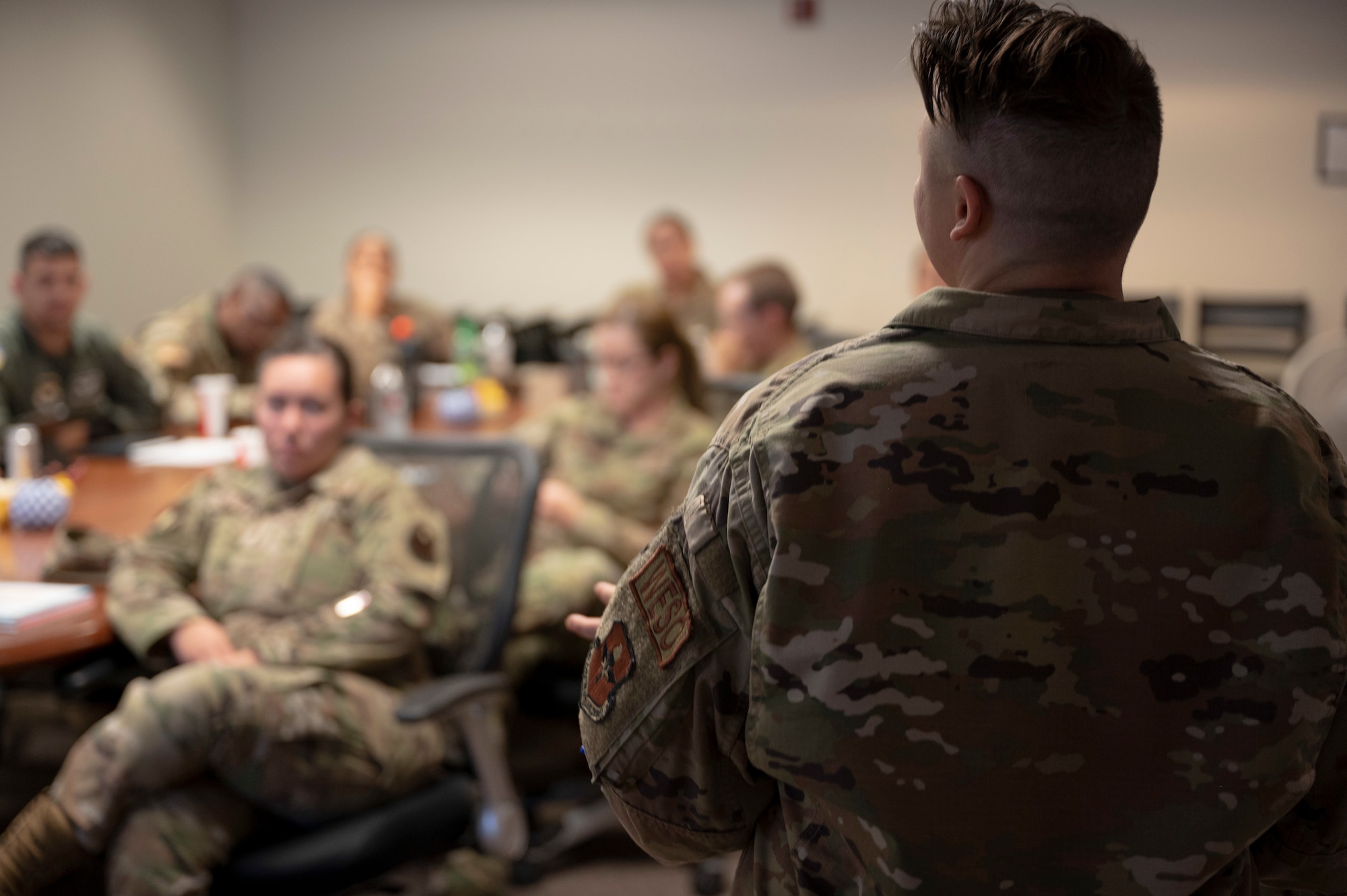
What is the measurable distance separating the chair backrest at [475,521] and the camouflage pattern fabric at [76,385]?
5.04ft

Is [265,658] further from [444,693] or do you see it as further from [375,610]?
[444,693]

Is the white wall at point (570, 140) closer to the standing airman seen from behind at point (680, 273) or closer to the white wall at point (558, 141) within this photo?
the white wall at point (558, 141)

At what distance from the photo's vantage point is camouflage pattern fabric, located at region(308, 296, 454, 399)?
4055 mm

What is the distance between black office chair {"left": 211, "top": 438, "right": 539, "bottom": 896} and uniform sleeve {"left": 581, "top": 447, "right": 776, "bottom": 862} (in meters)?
1.01

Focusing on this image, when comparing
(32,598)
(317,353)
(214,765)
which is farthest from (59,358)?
(214,765)

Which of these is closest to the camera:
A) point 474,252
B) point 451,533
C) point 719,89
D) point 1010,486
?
point 1010,486

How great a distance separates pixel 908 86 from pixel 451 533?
16.4 ft

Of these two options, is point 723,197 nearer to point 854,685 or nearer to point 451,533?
point 451,533

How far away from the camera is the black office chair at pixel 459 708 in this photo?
67.7 inches

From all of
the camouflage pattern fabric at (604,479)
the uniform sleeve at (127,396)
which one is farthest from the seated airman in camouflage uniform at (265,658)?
the uniform sleeve at (127,396)

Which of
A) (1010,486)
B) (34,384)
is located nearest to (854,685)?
(1010,486)

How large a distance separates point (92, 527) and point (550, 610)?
98 centimetres

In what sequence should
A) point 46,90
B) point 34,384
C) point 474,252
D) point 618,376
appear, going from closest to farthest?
1. point 618,376
2. point 34,384
3. point 46,90
4. point 474,252

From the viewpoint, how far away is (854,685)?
758mm
